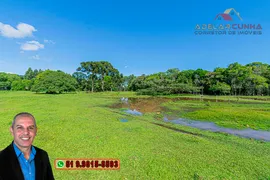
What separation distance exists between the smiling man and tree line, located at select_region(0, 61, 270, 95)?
43.7 metres

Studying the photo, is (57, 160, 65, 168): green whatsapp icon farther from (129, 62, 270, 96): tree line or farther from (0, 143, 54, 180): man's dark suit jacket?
(129, 62, 270, 96): tree line

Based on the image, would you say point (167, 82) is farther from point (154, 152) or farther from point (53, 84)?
point (154, 152)

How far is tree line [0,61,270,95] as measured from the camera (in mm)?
43750

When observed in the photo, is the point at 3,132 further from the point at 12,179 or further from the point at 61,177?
the point at 12,179

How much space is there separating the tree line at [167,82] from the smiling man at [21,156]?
43.7 metres

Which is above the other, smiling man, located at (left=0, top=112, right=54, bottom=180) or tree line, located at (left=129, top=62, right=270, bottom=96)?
tree line, located at (left=129, top=62, right=270, bottom=96)

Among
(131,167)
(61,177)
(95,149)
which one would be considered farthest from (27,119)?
(95,149)

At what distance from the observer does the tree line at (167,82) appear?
43.8 metres

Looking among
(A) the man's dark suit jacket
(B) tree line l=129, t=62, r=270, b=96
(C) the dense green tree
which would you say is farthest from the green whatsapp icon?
(B) tree line l=129, t=62, r=270, b=96

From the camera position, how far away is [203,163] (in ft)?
18.0

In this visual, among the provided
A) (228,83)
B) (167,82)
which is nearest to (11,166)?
(167,82)

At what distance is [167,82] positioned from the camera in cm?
5325

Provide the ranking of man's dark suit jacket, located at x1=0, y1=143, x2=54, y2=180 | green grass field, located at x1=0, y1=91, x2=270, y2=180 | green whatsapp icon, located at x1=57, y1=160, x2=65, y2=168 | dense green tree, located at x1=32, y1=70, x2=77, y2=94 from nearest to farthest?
man's dark suit jacket, located at x1=0, y1=143, x2=54, y2=180 → green grass field, located at x1=0, y1=91, x2=270, y2=180 → green whatsapp icon, located at x1=57, y1=160, x2=65, y2=168 → dense green tree, located at x1=32, y1=70, x2=77, y2=94

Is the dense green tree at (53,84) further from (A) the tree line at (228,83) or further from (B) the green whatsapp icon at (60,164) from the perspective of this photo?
(B) the green whatsapp icon at (60,164)
